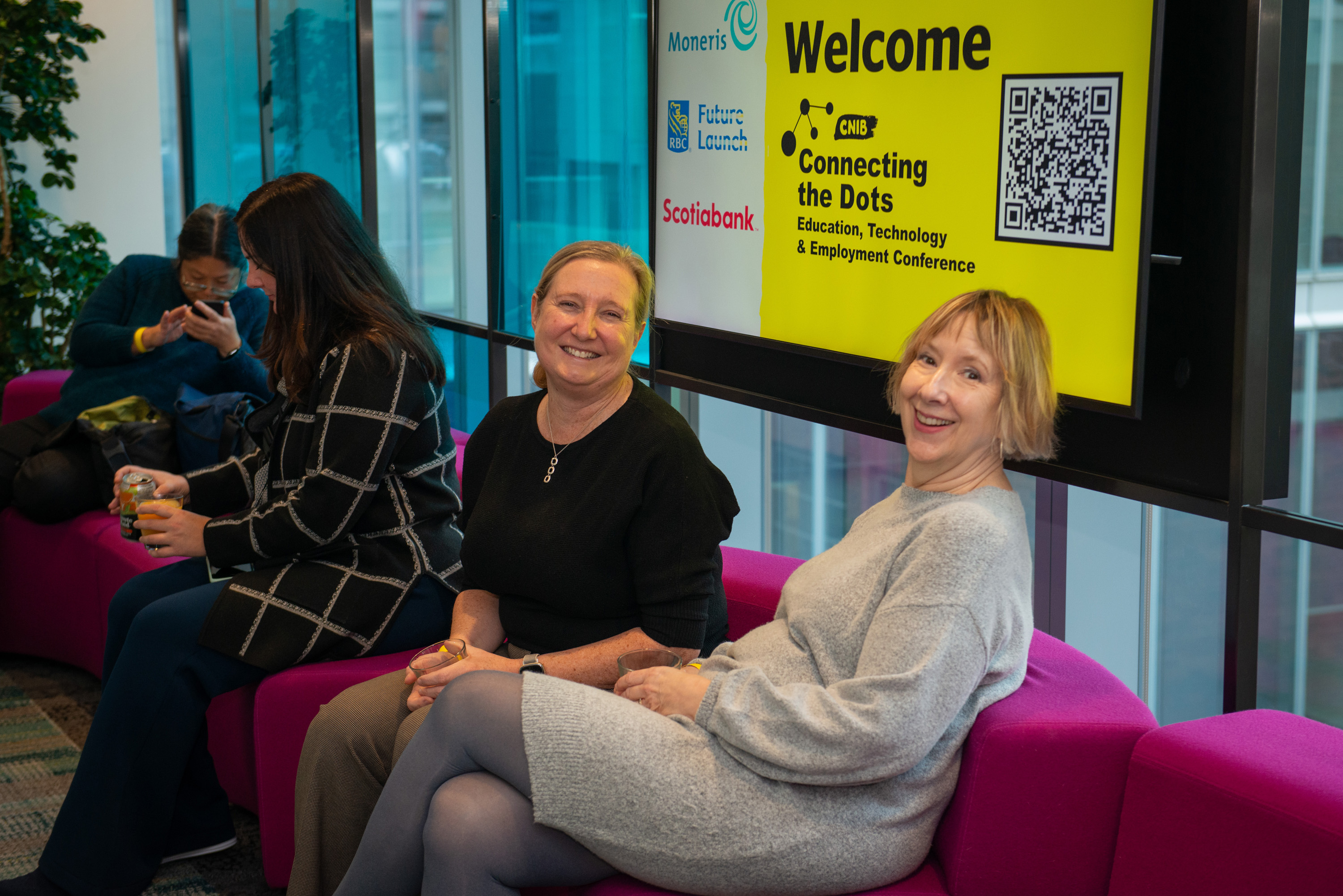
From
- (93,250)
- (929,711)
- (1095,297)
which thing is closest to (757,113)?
(1095,297)

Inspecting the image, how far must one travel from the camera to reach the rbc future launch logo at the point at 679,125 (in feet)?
10.6

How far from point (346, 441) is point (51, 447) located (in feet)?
6.04

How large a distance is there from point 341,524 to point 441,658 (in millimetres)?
528

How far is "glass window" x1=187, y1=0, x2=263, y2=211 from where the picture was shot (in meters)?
6.51

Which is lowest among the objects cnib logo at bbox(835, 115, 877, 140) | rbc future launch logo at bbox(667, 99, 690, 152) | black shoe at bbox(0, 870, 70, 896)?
black shoe at bbox(0, 870, 70, 896)

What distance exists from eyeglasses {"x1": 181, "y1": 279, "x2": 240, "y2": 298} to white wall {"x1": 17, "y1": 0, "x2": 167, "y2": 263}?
3138 millimetres

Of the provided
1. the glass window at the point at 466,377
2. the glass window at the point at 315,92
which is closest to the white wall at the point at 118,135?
the glass window at the point at 315,92

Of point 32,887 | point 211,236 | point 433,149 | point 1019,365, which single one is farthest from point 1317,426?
point 433,149

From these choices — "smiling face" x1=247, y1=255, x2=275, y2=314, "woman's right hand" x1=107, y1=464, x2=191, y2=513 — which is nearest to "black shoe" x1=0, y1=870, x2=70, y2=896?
"woman's right hand" x1=107, y1=464, x2=191, y2=513

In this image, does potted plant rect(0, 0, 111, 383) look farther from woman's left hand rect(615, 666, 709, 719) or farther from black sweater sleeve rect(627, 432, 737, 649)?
woman's left hand rect(615, 666, 709, 719)

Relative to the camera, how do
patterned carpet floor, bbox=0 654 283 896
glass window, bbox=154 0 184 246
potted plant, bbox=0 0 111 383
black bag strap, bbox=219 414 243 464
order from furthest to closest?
1. glass window, bbox=154 0 184 246
2. potted plant, bbox=0 0 111 383
3. black bag strap, bbox=219 414 243 464
4. patterned carpet floor, bbox=0 654 283 896

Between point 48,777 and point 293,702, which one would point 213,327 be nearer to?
point 48,777

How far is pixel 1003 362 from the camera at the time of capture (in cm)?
173

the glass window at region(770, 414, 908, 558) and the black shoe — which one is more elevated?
the glass window at region(770, 414, 908, 558)
